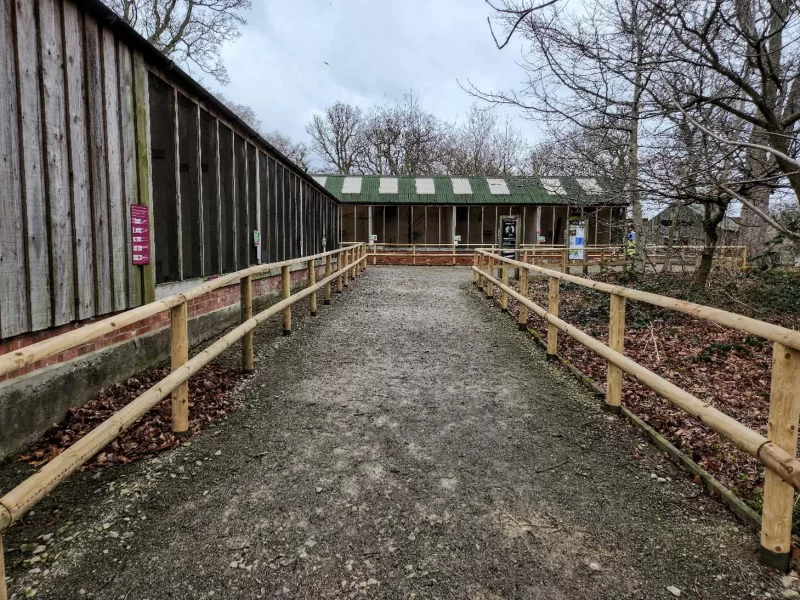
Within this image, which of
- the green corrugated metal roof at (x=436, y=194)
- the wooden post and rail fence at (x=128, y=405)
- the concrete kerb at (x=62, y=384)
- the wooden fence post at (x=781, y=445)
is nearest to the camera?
the wooden post and rail fence at (x=128, y=405)

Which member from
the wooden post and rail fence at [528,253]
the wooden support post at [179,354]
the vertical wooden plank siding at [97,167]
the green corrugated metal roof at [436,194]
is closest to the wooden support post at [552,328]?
the wooden support post at [179,354]

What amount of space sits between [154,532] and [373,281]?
11.1 m

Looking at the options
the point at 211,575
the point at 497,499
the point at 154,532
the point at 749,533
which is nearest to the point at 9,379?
the point at 154,532

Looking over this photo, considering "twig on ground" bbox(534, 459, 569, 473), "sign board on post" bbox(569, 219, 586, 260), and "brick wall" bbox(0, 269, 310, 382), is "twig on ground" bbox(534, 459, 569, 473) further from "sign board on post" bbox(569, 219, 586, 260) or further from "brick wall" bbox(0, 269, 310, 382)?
"sign board on post" bbox(569, 219, 586, 260)


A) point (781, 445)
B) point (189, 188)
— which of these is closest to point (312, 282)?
point (189, 188)

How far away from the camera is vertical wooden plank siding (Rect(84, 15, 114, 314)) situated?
154 inches

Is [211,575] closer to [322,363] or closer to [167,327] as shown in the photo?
[322,363]

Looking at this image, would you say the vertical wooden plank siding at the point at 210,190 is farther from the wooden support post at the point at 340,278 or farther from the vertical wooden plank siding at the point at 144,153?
the wooden support post at the point at 340,278

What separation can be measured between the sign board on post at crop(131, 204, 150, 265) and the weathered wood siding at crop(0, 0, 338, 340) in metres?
0.07

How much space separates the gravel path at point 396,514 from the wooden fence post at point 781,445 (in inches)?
4.6

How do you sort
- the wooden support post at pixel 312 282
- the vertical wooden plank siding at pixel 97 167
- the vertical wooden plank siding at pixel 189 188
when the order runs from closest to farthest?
the vertical wooden plank siding at pixel 97 167 < the vertical wooden plank siding at pixel 189 188 < the wooden support post at pixel 312 282

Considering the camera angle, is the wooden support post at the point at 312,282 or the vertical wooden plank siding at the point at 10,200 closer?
the vertical wooden plank siding at the point at 10,200

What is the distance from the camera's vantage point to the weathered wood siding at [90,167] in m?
3.23

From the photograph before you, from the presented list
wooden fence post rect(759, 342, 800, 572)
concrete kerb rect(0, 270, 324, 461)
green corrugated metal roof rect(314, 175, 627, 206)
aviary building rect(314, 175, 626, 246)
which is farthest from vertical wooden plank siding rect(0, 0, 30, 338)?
aviary building rect(314, 175, 626, 246)
